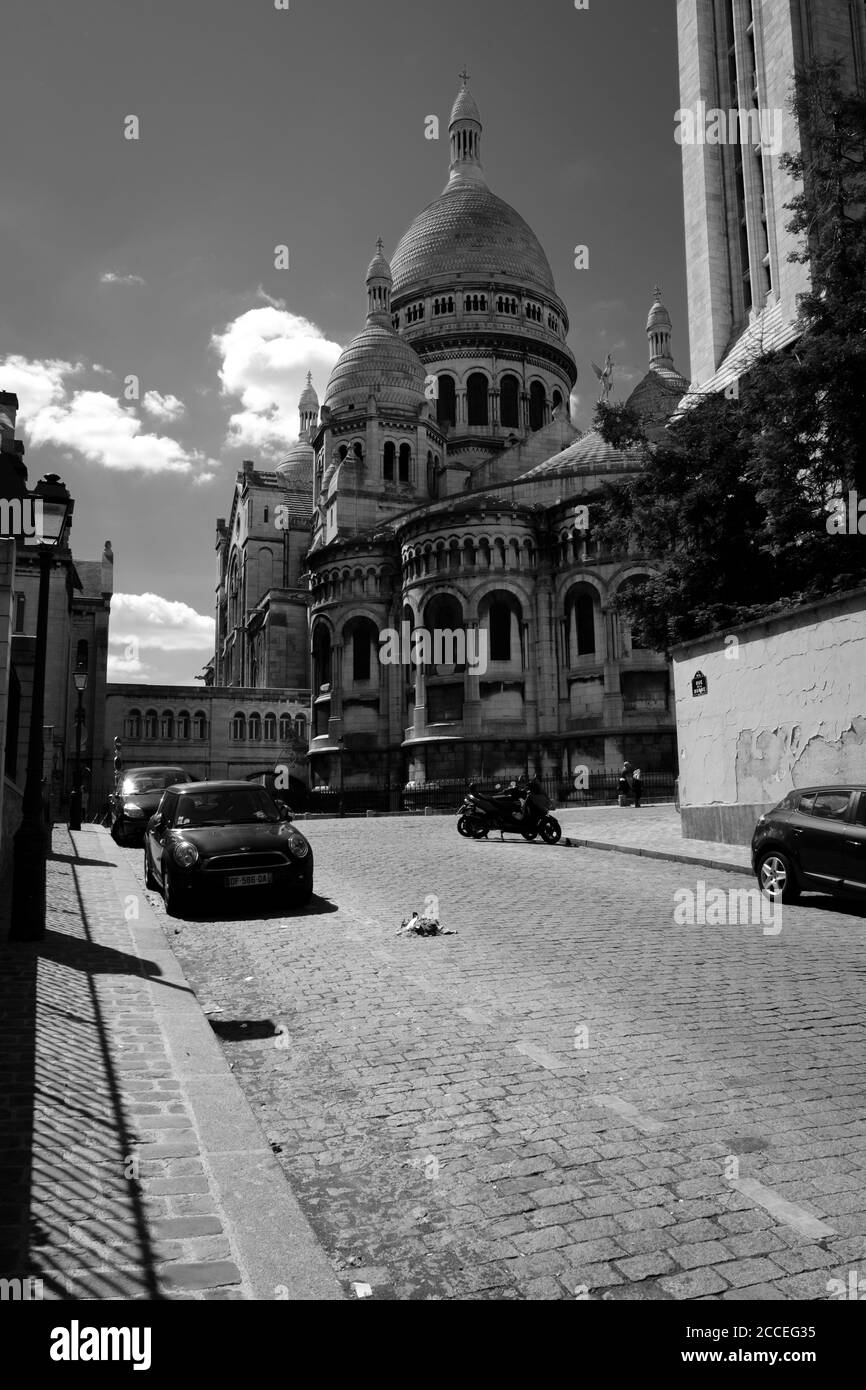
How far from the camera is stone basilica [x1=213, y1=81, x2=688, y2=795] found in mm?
39375

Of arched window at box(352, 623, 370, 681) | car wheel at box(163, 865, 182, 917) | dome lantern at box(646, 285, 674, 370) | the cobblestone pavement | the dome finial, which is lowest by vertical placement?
the cobblestone pavement

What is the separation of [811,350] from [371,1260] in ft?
53.4

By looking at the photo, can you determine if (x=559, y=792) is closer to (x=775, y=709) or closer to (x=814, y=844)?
(x=775, y=709)

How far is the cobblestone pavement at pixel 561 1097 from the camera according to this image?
9.89 ft

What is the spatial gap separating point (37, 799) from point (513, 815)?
→ 1173 centimetres

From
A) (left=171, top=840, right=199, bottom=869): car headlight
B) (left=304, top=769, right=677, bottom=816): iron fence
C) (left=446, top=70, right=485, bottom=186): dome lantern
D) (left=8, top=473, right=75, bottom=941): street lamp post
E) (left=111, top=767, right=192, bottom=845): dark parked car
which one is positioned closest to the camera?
(left=8, top=473, right=75, bottom=941): street lamp post

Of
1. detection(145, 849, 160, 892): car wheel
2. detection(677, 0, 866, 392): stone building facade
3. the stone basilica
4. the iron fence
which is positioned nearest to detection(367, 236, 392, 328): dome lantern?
the stone basilica

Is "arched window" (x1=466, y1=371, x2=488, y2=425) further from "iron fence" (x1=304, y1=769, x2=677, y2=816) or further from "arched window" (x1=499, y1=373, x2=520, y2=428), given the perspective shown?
"iron fence" (x1=304, y1=769, x2=677, y2=816)

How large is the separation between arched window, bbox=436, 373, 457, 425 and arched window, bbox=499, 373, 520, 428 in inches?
128

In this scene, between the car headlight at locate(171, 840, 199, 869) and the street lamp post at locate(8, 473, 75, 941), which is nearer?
the street lamp post at locate(8, 473, 75, 941)

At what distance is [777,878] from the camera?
10.9 metres

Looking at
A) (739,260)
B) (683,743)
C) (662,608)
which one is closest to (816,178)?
(662,608)
